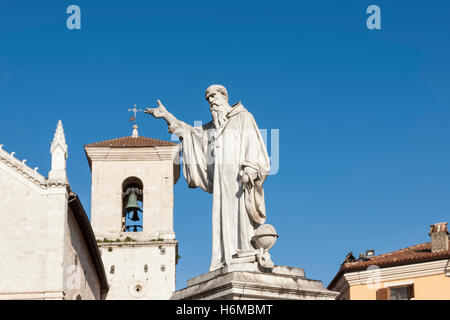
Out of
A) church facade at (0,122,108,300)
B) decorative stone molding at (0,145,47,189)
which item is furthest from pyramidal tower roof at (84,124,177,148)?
decorative stone molding at (0,145,47,189)

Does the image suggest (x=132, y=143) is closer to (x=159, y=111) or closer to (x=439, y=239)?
(x=439, y=239)

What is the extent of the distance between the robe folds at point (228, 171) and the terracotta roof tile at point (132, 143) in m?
37.3

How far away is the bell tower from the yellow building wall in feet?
50.2

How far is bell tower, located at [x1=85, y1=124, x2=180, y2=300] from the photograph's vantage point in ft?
147

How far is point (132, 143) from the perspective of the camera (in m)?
47.8

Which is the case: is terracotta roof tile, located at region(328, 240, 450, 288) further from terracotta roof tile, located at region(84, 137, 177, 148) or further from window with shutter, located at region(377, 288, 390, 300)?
terracotta roof tile, located at region(84, 137, 177, 148)

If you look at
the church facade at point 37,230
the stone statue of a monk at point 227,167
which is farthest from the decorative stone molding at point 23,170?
the stone statue of a monk at point 227,167

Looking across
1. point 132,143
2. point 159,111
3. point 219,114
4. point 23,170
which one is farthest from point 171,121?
point 132,143

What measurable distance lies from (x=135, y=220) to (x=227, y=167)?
36.9 metres

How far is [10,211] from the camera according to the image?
108 ft
